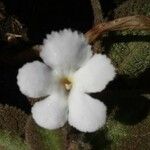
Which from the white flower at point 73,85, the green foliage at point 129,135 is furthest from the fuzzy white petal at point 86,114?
the green foliage at point 129,135

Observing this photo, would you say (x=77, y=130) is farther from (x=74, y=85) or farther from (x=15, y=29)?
(x=15, y=29)

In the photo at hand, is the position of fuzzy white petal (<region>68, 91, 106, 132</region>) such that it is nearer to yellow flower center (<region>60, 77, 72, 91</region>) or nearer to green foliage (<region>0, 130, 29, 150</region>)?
yellow flower center (<region>60, 77, 72, 91</region>)

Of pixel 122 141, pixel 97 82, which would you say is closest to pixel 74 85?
pixel 97 82

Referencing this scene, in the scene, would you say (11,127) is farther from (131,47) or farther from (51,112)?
(131,47)

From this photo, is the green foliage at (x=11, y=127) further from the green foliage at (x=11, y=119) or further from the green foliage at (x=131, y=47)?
the green foliage at (x=131, y=47)

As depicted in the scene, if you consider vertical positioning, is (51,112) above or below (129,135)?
above

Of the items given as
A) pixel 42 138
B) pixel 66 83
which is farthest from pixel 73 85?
pixel 42 138
